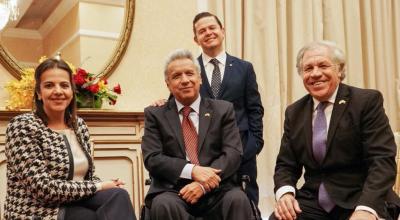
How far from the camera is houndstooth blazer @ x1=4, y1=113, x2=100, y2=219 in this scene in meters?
2.17

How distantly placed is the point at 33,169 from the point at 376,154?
1.42m

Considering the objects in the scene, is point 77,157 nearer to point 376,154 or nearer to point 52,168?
point 52,168

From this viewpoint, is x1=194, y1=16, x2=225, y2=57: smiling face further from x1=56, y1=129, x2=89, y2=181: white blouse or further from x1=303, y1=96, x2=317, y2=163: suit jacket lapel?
x1=56, y1=129, x2=89, y2=181: white blouse

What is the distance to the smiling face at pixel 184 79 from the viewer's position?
2590mm

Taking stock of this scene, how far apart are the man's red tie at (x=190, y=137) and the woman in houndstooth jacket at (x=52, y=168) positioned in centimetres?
38

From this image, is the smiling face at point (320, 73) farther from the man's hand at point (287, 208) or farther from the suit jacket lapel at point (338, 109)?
the man's hand at point (287, 208)

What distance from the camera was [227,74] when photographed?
317cm

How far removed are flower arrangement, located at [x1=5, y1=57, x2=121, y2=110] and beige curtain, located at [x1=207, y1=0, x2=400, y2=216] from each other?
121 cm

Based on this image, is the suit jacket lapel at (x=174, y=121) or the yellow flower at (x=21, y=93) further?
the yellow flower at (x=21, y=93)

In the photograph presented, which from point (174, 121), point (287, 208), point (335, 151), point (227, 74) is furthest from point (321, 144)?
point (227, 74)

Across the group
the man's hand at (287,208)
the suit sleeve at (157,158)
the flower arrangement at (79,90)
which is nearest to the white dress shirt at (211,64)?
the suit sleeve at (157,158)

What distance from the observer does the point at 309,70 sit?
7.67 feet

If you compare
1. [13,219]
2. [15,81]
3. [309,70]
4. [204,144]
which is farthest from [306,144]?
[15,81]

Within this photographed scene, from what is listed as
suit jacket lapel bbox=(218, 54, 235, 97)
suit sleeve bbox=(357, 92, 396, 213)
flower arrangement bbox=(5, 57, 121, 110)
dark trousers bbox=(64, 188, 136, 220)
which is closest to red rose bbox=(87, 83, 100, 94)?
flower arrangement bbox=(5, 57, 121, 110)
